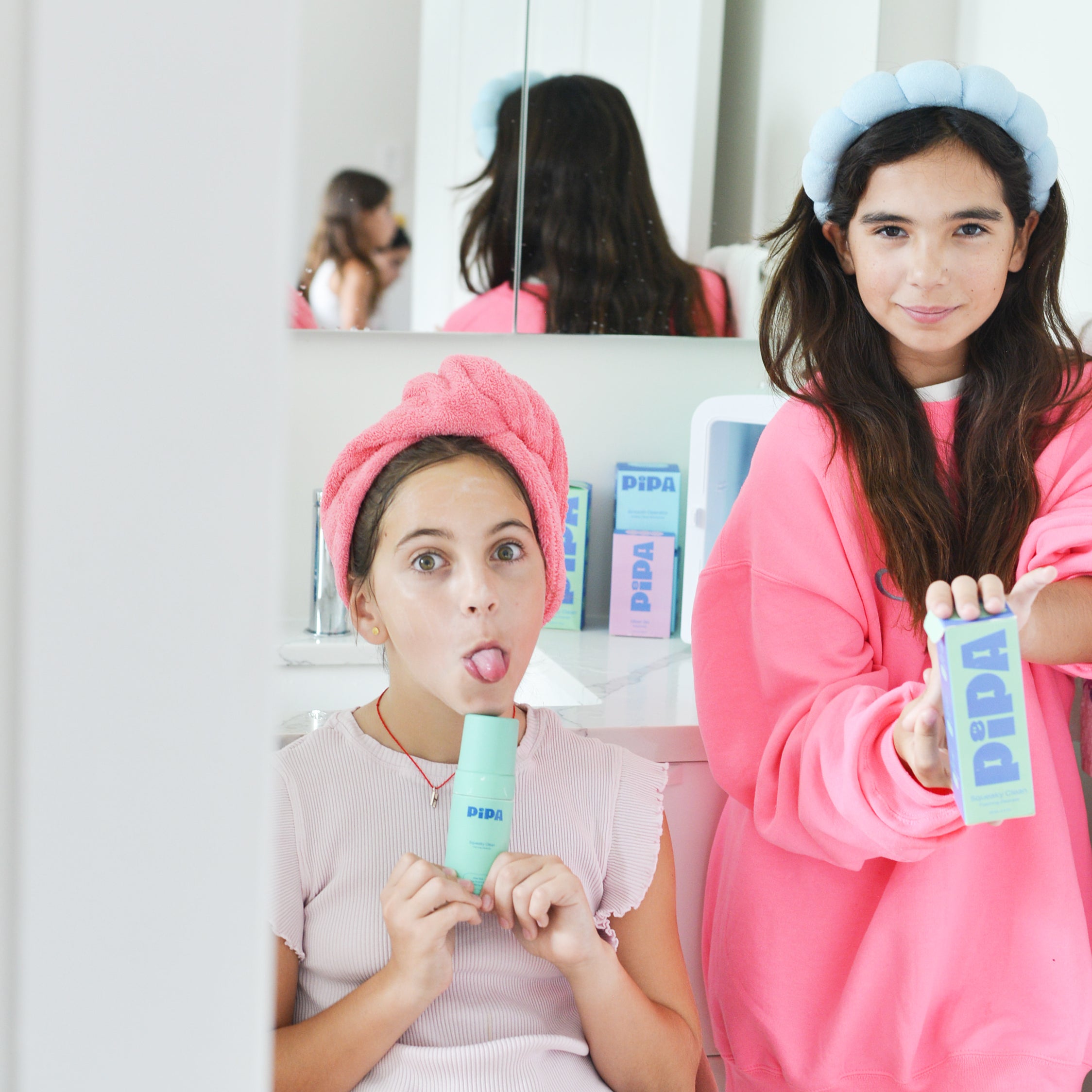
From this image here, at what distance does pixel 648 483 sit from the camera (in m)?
1.41

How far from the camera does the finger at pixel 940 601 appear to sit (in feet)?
2.17

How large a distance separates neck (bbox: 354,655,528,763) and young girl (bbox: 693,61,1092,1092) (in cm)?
26

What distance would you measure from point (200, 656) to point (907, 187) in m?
0.84

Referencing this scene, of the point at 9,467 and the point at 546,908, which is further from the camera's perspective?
the point at 546,908

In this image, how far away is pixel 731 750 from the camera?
95 centimetres

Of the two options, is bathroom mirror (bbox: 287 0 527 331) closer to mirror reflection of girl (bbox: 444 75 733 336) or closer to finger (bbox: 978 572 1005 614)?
mirror reflection of girl (bbox: 444 75 733 336)

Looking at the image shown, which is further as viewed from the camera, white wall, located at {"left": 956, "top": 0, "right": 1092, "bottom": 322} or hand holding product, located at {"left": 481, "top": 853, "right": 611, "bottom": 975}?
white wall, located at {"left": 956, "top": 0, "right": 1092, "bottom": 322}

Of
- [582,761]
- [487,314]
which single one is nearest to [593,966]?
[582,761]

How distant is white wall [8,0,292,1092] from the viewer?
0.17m

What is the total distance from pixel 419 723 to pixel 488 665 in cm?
10

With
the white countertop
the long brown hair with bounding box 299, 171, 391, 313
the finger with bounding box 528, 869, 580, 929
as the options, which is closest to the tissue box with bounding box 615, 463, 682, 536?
the white countertop

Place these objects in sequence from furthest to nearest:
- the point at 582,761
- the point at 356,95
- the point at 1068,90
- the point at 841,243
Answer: the point at 356,95, the point at 1068,90, the point at 841,243, the point at 582,761

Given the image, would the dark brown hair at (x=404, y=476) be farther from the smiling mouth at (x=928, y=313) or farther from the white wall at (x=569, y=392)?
the white wall at (x=569, y=392)

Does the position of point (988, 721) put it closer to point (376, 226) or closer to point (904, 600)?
point (904, 600)
